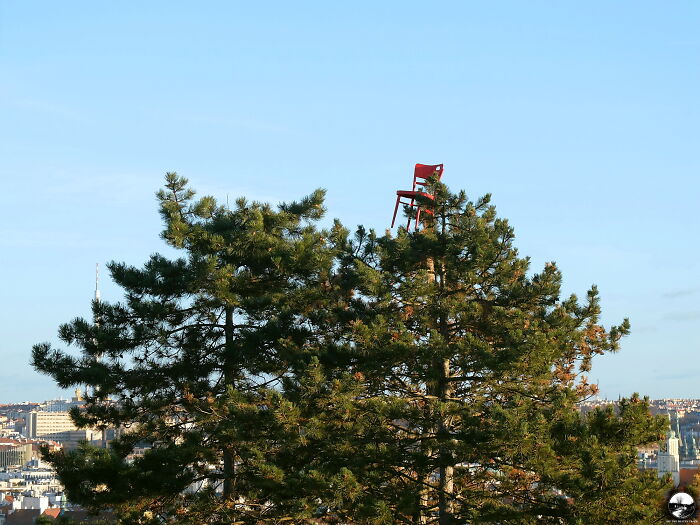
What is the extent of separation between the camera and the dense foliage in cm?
1812

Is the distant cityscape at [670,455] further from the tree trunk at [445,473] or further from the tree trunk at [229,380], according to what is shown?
the tree trunk at [229,380]

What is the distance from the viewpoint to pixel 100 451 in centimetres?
2073

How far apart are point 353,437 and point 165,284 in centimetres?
588

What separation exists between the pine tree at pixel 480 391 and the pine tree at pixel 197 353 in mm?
1512

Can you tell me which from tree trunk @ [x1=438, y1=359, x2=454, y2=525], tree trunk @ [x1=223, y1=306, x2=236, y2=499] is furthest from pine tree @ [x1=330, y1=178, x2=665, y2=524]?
tree trunk @ [x1=223, y1=306, x2=236, y2=499]

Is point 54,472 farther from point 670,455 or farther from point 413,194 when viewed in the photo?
point 670,455

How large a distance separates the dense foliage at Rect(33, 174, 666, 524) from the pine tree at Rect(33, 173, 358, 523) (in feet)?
0.14

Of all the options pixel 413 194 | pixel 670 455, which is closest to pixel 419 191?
Result: pixel 413 194

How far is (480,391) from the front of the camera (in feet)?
64.7

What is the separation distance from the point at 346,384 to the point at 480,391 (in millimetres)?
2447

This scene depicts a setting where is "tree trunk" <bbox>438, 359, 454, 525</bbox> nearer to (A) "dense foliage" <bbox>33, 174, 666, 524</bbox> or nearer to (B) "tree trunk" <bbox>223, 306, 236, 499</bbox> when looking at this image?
(A) "dense foliage" <bbox>33, 174, 666, 524</bbox>

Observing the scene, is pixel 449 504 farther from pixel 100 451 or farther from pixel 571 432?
pixel 100 451

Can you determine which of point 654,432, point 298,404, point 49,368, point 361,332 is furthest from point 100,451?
point 654,432

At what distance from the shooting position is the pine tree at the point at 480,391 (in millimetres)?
17719
